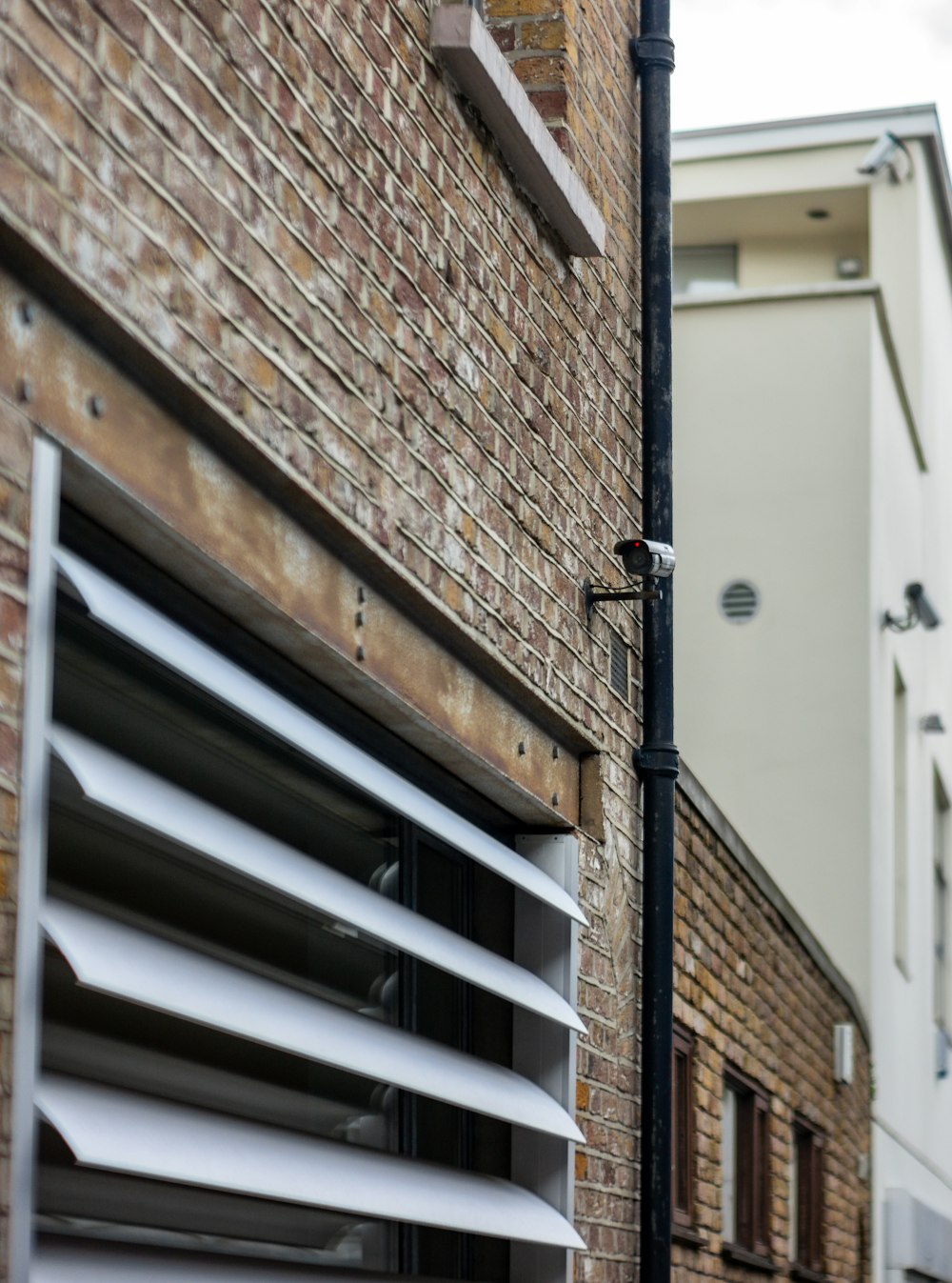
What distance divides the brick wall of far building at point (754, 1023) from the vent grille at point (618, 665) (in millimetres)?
1080

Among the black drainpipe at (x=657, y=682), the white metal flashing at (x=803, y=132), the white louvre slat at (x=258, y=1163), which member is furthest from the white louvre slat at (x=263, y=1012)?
the white metal flashing at (x=803, y=132)

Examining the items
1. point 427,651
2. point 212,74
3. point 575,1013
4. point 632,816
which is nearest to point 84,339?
point 212,74

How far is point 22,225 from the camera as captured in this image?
2609mm

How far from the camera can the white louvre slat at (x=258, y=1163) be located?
2.70 metres

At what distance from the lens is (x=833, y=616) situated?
14.6m

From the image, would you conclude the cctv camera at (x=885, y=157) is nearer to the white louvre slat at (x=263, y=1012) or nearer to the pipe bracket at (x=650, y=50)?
the pipe bracket at (x=650, y=50)

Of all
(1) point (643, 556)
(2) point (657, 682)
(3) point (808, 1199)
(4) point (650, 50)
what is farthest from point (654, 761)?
(3) point (808, 1199)

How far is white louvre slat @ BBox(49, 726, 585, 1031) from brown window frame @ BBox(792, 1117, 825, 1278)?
634cm

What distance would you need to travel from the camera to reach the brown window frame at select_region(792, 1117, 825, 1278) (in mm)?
10539

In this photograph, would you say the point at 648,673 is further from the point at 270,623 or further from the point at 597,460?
the point at 270,623

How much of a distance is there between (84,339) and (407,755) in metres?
1.93

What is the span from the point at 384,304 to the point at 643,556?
1.72 metres

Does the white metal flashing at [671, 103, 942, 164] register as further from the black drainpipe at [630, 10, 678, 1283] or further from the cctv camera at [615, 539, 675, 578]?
the cctv camera at [615, 539, 675, 578]

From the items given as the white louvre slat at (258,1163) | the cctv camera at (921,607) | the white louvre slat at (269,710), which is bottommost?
the white louvre slat at (258,1163)
